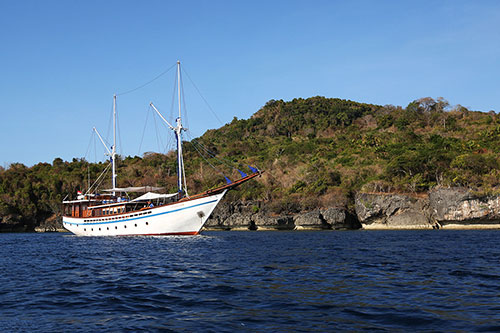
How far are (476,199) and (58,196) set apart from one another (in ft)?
297

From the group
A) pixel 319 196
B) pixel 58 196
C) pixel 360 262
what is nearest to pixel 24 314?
pixel 360 262

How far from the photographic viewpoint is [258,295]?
13.7 m

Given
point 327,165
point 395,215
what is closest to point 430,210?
point 395,215

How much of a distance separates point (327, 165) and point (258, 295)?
280ft

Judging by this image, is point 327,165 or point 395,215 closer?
point 395,215

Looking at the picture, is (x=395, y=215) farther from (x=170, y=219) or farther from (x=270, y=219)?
(x=170, y=219)

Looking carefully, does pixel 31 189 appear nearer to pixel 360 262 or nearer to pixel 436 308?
pixel 360 262

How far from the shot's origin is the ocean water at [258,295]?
10.4 metres

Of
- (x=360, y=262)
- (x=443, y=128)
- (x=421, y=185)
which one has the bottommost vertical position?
(x=360, y=262)

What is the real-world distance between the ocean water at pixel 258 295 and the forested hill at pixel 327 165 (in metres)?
49.5

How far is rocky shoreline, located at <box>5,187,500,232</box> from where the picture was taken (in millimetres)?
67062

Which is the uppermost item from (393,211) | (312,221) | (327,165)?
(327,165)

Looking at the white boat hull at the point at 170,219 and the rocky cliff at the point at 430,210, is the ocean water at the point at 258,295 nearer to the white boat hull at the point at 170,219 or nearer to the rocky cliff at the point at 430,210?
the white boat hull at the point at 170,219

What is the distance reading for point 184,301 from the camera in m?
13.2
